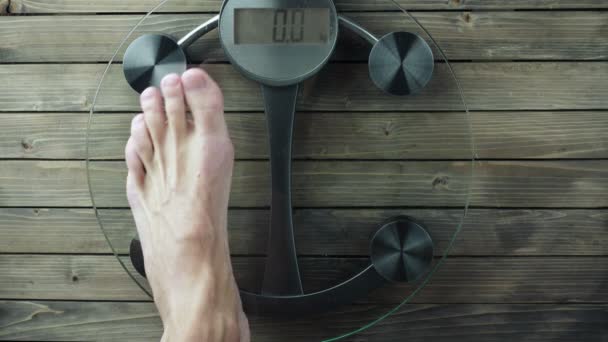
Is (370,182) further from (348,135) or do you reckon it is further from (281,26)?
(281,26)

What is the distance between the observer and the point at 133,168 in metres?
0.92

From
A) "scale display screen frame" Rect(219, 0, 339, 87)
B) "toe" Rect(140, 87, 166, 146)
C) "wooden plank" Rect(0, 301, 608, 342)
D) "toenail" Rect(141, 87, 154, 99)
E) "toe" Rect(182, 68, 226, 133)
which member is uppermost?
"scale display screen frame" Rect(219, 0, 339, 87)

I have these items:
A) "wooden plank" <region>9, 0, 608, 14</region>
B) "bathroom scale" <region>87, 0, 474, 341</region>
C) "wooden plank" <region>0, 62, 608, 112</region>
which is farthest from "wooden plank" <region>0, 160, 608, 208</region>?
"wooden plank" <region>9, 0, 608, 14</region>

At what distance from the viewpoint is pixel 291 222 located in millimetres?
888

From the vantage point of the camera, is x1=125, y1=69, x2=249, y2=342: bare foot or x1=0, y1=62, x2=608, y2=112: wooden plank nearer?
x1=125, y1=69, x2=249, y2=342: bare foot

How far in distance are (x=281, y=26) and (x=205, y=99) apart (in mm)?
154

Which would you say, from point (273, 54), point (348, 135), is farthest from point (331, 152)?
point (273, 54)

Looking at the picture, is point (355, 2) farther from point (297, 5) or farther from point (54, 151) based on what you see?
point (54, 151)

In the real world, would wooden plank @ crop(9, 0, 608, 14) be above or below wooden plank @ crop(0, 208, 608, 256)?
above

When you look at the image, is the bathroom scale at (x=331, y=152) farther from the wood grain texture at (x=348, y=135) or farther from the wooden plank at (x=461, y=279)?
the wooden plank at (x=461, y=279)

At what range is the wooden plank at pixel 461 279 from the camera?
1037 millimetres

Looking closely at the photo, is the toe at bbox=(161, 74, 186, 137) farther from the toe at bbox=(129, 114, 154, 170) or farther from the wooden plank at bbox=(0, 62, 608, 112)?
the wooden plank at bbox=(0, 62, 608, 112)

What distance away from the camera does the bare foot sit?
2.82 ft

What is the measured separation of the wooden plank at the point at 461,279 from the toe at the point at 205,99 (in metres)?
0.32
